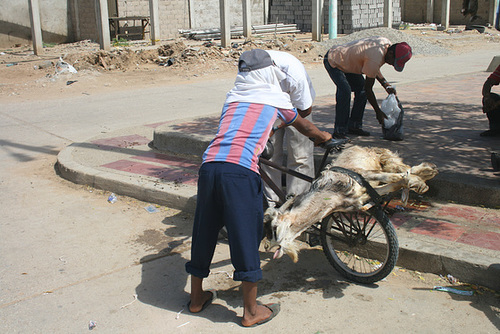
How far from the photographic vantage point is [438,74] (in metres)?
14.3

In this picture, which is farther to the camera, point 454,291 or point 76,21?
point 76,21

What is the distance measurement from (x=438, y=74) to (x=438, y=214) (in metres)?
10.8

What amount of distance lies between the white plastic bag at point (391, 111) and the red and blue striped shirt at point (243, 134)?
343 centimetres

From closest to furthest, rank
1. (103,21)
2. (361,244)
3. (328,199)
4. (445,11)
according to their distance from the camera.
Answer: (328,199)
(361,244)
(103,21)
(445,11)

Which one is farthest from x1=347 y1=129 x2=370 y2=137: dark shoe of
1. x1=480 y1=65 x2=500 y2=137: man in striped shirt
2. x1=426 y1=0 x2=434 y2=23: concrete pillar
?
x1=426 y1=0 x2=434 y2=23: concrete pillar

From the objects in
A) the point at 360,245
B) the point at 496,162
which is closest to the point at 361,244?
the point at 360,245

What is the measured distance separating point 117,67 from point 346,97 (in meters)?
11.5

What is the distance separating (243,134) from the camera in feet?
10.3

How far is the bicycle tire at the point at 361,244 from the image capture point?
3.55 m

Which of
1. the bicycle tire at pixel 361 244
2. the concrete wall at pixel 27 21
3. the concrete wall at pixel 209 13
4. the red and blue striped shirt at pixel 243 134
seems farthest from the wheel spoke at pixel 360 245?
the concrete wall at pixel 209 13

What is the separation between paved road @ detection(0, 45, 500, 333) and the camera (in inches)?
128

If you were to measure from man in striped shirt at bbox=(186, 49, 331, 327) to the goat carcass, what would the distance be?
0.20 m

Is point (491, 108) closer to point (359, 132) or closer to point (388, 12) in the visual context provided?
point (359, 132)

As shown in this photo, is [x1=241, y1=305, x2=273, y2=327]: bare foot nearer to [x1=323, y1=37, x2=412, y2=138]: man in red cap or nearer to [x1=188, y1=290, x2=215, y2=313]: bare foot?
[x1=188, y1=290, x2=215, y2=313]: bare foot
